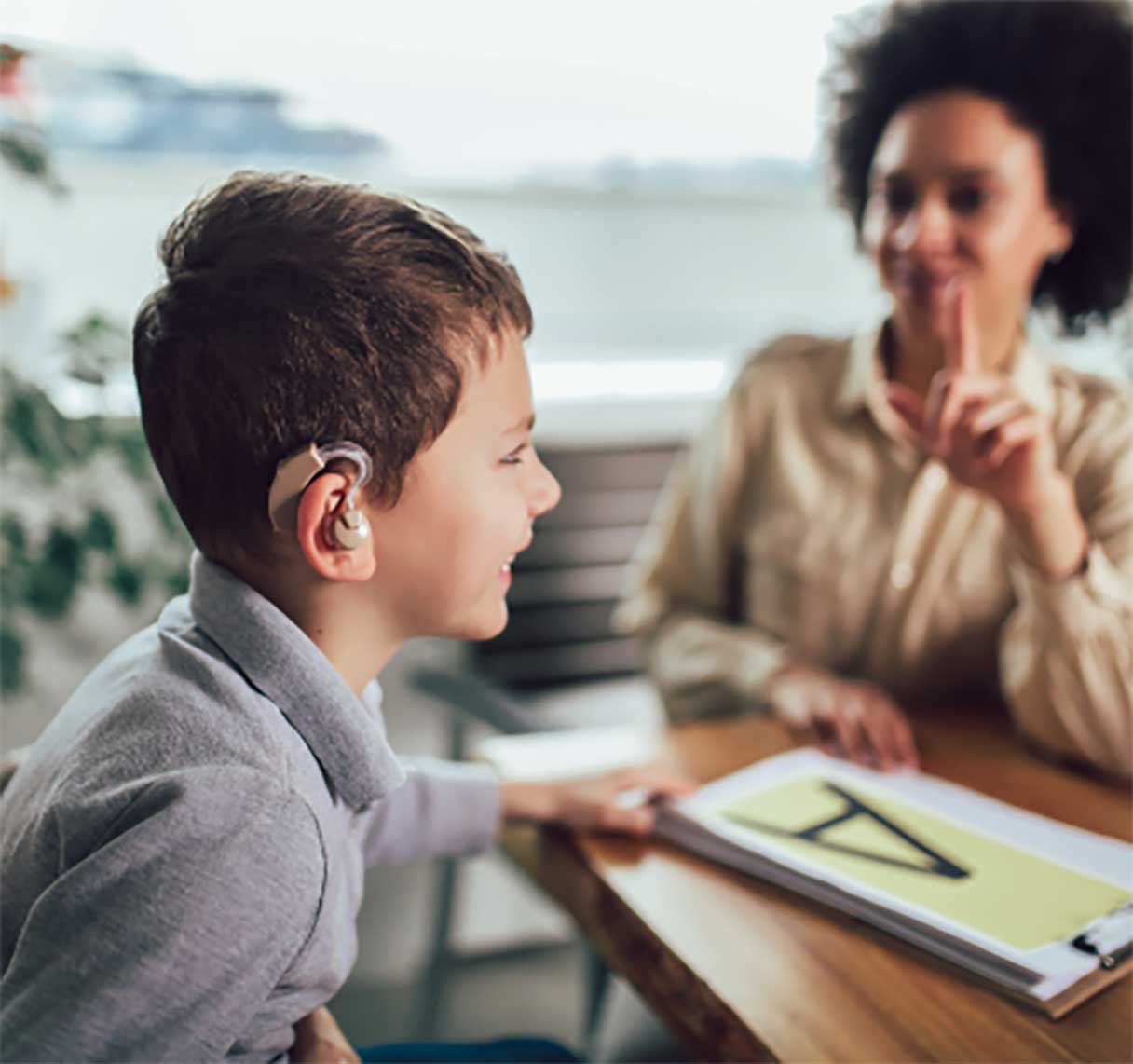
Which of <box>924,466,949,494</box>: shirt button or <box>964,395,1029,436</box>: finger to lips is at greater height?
<box>964,395,1029,436</box>: finger to lips

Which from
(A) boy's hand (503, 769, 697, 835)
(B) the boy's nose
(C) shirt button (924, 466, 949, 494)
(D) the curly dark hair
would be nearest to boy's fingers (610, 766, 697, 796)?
(A) boy's hand (503, 769, 697, 835)

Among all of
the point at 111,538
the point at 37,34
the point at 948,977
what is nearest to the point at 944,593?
the point at 948,977

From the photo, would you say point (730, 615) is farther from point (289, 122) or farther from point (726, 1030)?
point (289, 122)

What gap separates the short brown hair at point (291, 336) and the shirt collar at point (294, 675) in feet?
0.13

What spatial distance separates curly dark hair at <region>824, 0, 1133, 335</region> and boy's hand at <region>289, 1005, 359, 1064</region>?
118cm

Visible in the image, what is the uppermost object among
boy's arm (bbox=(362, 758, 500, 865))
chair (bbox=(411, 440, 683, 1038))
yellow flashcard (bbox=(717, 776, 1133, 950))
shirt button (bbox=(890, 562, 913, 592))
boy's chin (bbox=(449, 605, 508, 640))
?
boy's chin (bbox=(449, 605, 508, 640))

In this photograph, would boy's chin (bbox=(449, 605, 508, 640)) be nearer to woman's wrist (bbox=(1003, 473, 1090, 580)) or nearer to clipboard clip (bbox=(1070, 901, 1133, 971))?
clipboard clip (bbox=(1070, 901, 1133, 971))

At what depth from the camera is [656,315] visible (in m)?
2.26

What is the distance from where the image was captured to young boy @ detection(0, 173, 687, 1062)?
563mm

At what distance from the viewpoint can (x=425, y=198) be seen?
1.46 m

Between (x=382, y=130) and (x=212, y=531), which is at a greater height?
(x=382, y=130)

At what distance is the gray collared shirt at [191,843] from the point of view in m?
0.55

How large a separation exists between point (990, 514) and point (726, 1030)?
0.79 meters

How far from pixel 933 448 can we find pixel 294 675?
2.31ft
